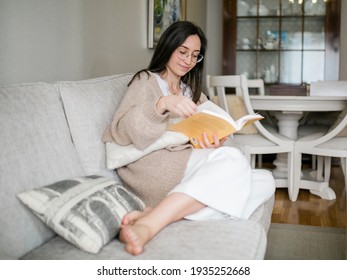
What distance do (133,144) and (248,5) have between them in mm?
3867

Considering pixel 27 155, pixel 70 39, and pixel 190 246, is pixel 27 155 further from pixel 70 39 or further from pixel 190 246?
pixel 70 39

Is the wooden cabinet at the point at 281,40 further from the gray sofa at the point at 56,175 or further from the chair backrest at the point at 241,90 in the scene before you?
the gray sofa at the point at 56,175

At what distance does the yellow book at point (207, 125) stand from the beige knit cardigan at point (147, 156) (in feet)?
0.18

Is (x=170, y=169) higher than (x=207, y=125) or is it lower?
lower

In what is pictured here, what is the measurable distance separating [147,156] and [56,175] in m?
0.39

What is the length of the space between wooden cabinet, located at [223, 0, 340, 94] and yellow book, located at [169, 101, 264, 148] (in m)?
3.56

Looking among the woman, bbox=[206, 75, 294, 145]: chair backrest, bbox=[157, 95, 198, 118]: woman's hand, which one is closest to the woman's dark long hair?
the woman

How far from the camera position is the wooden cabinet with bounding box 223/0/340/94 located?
5062mm

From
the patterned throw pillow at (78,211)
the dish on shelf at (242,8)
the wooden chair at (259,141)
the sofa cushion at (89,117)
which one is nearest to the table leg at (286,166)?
the wooden chair at (259,141)

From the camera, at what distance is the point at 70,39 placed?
2.18 metres

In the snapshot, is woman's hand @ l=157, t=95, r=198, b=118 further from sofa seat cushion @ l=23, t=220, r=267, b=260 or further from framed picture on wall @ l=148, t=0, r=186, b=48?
framed picture on wall @ l=148, t=0, r=186, b=48

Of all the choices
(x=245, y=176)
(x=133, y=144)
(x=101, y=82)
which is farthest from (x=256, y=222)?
(x=101, y=82)

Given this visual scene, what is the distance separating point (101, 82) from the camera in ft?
6.24

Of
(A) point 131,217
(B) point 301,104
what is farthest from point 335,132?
(A) point 131,217
